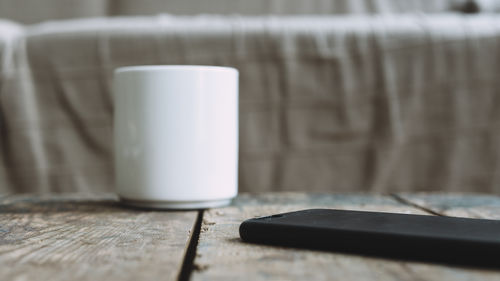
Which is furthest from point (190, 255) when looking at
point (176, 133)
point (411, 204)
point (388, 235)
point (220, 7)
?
point (220, 7)

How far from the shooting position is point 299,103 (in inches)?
42.4

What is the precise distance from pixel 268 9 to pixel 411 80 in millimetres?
502

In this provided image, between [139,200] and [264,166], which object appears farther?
[264,166]

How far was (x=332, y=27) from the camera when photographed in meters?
1.11

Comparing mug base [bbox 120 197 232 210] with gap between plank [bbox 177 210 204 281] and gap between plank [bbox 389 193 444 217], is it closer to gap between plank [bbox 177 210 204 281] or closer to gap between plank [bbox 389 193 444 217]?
gap between plank [bbox 177 210 204 281]

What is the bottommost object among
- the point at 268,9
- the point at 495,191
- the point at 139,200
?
the point at 495,191

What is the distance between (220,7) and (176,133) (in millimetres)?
980

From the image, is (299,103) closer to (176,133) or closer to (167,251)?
(176,133)

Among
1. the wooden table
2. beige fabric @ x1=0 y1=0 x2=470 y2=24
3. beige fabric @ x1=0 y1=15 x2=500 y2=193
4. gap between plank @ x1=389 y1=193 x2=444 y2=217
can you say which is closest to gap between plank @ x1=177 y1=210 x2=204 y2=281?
the wooden table

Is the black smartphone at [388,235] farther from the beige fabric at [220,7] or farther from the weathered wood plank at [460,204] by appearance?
the beige fabric at [220,7]

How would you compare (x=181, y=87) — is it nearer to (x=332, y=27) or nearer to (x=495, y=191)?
(x=332, y=27)

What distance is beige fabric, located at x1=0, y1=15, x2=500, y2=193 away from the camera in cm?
107

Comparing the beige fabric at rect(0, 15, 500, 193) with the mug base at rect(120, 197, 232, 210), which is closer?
the mug base at rect(120, 197, 232, 210)

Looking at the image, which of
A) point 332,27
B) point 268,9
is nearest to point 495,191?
point 332,27
